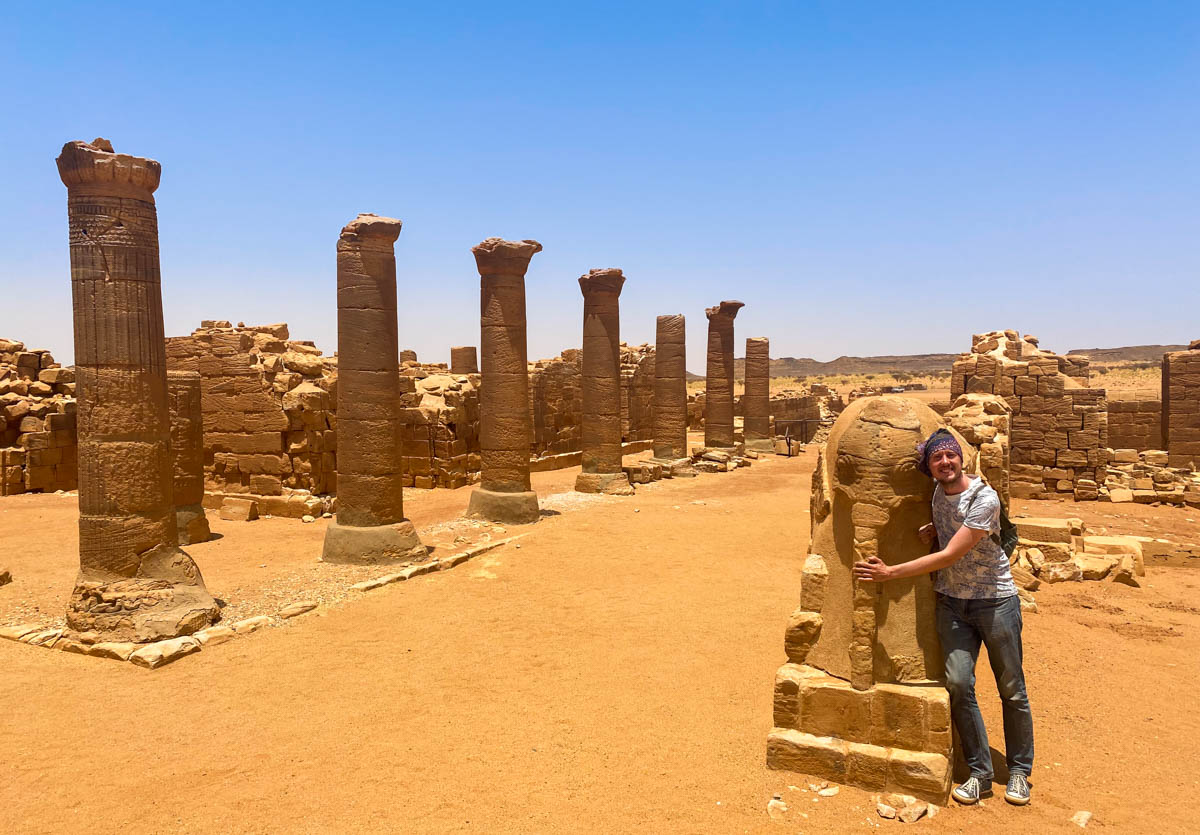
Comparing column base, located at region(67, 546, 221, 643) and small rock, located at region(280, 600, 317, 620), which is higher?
column base, located at region(67, 546, 221, 643)

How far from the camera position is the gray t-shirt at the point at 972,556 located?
408 cm

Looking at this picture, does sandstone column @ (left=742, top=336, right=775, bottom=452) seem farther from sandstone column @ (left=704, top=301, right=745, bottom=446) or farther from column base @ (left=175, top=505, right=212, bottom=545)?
column base @ (left=175, top=505, right=212, bottom=545)

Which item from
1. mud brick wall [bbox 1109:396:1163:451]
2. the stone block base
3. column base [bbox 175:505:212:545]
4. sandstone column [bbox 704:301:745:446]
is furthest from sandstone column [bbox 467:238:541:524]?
mud brick wall [bbox 1109:396:1163:451]

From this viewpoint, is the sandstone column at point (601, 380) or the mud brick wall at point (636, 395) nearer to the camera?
the sandstone column at point (601, 380)

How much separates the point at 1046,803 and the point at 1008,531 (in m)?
1.61

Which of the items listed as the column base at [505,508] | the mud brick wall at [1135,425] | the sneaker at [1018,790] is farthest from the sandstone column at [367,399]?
the mud brick wall at [1135,425]

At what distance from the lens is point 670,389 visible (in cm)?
2123

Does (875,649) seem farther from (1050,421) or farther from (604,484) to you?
(1050,421)

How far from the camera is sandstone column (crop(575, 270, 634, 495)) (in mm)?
16875

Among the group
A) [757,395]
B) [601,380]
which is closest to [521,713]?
[601,380]

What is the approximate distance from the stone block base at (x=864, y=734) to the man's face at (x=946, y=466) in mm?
1295

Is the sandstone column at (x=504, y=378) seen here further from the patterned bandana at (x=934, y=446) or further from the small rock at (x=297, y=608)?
the patterned bandana at (x=934, y=446)

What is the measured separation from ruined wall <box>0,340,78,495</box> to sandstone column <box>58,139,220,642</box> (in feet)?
32.9

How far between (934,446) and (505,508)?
968 cm
